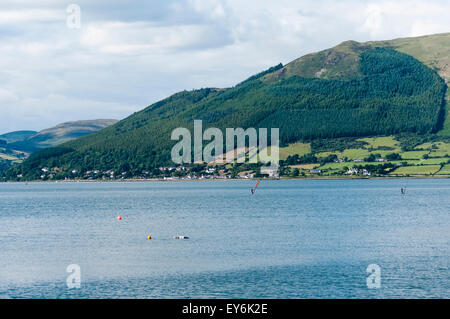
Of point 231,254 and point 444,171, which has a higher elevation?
point 444,171

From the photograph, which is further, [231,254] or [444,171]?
[444,171]

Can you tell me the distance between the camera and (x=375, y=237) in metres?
62.9

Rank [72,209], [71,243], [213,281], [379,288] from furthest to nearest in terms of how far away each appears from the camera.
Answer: [72,209] < [71,243] < [213,281] < [379,288]

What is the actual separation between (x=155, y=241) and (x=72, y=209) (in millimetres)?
54178

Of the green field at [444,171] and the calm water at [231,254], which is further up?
the green field at [444,171]

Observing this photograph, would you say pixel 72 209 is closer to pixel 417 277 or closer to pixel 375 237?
pixel 375 237

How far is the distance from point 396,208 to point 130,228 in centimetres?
4825

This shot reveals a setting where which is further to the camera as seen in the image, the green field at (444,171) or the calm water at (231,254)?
the green field at (444,171)

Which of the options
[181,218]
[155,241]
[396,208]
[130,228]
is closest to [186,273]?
[155,241]

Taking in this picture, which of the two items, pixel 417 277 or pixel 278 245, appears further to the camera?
pixel 278 245

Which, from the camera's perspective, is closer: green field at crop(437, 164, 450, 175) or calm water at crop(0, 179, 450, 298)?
calm water at crop(0, 179, 450, 298)

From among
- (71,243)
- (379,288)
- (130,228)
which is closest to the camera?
(379,288)

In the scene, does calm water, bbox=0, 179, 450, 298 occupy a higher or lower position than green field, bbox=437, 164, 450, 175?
lower

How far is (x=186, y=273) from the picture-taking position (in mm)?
44156
